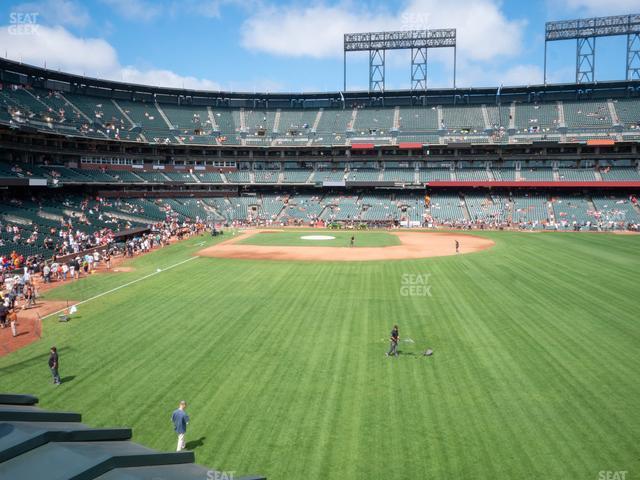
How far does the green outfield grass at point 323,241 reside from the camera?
49781mm

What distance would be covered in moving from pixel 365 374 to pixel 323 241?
36352mm

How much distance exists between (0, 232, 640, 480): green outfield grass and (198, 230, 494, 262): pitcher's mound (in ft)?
34.2

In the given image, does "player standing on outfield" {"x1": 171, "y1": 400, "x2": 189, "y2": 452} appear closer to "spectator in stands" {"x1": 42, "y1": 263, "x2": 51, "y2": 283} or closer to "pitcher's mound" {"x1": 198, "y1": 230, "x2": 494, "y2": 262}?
"spectator in stands" {"x1": 42, "y1": 263, "x2": 51, "y2": 283}

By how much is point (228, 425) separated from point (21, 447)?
34.1ft

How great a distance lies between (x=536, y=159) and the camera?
74.8m

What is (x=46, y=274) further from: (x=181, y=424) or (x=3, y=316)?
(x=181, y=424)

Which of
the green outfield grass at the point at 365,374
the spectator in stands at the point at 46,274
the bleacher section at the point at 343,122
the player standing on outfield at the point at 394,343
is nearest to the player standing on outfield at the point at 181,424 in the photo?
the green outfield grass at the point at 365,374

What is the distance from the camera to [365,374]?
1638cm

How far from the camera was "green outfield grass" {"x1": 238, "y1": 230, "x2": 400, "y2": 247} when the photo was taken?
163 ft

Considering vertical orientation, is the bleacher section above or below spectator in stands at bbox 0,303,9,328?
above

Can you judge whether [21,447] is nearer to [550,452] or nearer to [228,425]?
[228,425]

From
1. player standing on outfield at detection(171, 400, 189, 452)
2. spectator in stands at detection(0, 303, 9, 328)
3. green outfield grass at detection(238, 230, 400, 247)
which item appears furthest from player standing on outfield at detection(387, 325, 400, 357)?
green outfield grass at detection(238, 230, 400, 247)

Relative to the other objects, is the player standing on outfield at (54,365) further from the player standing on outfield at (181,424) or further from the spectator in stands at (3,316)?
the spectator in stands at (3,316)

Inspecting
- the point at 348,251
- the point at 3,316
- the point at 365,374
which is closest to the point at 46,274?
the point at 3,316
